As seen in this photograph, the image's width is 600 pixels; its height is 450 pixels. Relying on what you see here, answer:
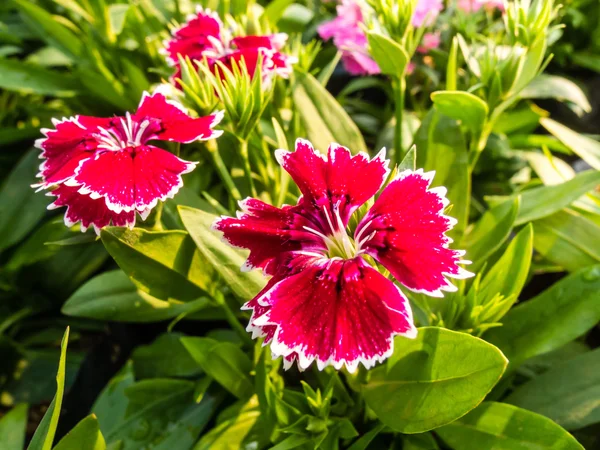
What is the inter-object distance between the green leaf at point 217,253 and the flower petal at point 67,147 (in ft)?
0.56

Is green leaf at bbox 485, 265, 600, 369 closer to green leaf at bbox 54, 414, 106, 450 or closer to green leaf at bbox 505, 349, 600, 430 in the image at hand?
green leaf at bbox 505, 349, 600, 430

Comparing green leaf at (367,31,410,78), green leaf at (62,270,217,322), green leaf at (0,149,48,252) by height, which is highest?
green leaf at (367,31,410,78)

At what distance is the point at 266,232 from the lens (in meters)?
0.78

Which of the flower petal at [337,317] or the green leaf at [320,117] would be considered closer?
the flower petal at [337,317]

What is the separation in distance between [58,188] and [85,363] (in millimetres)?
712

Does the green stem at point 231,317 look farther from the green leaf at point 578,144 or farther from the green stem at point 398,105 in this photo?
the green leaf at point 578,144

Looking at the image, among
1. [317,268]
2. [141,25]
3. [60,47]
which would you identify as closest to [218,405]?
[317,268]

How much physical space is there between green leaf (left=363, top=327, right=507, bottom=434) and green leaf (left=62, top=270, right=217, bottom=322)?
0.41 meters

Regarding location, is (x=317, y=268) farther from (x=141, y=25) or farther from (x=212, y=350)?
(x=141, y=25)

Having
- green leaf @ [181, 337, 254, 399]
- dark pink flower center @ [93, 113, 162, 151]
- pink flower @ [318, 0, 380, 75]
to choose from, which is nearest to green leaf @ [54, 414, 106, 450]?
green leaf @ [181, 337, 254, 399]

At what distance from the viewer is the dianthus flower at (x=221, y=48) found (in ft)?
3.52

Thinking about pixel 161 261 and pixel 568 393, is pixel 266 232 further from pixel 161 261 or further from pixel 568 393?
pixel 568 393

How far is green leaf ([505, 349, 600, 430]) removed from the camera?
98cm

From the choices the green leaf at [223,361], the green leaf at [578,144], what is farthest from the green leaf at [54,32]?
the green leaf at [578,144]
